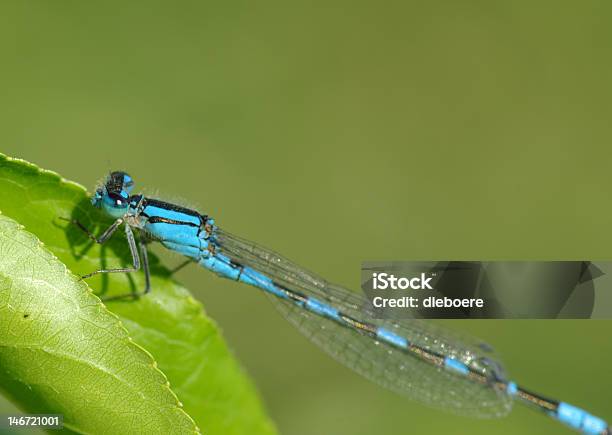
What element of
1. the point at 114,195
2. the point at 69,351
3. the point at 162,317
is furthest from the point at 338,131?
the point at 69,351

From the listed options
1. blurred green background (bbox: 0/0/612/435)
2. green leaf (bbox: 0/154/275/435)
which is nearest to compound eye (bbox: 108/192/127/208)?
green leaf (bbox: 0/154/275/435)

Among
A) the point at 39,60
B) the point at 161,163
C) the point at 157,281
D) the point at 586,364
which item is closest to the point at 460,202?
the point at 586,364

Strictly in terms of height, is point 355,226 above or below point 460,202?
below

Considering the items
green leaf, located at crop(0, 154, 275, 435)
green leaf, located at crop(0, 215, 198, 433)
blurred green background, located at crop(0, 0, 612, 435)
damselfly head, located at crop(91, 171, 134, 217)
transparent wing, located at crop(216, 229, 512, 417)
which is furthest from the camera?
blurred green background, located at crop(0, 0, 612, 435)

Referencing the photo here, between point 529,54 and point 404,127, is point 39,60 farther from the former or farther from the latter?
point 529,54

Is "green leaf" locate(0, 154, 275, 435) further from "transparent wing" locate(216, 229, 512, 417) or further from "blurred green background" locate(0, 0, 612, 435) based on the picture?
"blurred green background" locate(0, 0, 612, 435)

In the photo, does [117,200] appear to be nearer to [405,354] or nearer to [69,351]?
[69,351]
